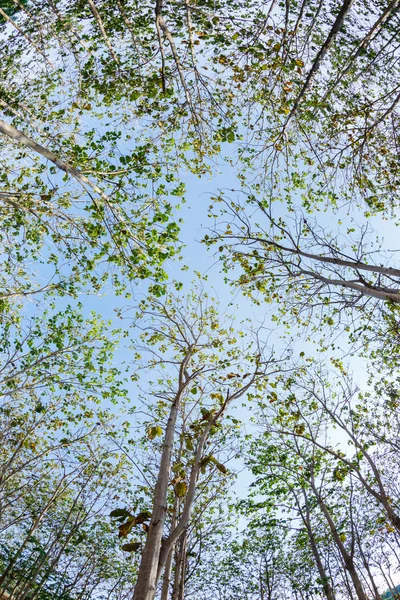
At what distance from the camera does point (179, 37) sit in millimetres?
5777

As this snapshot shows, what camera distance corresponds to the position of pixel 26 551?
12352mm

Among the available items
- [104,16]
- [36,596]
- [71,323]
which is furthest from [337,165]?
[36,596]

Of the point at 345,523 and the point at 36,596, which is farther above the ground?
the point at 345,523

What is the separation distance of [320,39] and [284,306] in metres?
4.92

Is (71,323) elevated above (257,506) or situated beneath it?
elevated above

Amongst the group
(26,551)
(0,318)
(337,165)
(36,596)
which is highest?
(337,165)

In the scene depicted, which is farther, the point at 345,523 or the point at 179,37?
the point at 345,523

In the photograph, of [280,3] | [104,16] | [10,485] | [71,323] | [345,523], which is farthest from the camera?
[345,523]

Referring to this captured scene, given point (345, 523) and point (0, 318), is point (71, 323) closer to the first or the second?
point (0, 318)

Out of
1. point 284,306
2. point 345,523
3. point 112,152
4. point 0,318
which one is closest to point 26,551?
point 0,318

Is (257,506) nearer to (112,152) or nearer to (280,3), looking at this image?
(112,152)

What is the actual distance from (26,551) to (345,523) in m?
10.9

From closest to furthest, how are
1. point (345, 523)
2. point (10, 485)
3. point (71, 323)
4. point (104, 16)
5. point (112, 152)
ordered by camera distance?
point (112, 152), point (104, 16), point (71, 323), point (10, 485), point (345, 523)

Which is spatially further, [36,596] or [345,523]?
[345,523]
